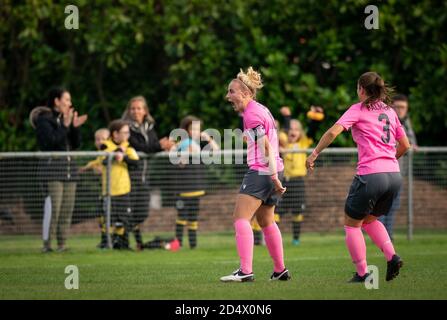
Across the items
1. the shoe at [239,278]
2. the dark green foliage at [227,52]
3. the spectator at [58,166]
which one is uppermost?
the dark green foliage at [227,52]

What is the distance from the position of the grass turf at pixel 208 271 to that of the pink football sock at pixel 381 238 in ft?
1.01

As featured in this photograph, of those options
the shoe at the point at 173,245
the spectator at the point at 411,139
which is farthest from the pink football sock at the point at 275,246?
the shoe at the point at 173,245

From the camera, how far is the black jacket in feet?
51.3

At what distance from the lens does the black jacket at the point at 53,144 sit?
15.6 meters

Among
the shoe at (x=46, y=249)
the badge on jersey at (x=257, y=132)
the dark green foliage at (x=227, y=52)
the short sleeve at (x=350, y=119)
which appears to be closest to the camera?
the short sleeve at (x=350, y=119)

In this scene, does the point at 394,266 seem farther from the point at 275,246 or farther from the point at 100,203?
the point at 100,203

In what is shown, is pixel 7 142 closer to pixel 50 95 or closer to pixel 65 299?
pixel 50 95

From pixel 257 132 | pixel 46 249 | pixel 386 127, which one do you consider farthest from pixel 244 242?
pixel 46 249

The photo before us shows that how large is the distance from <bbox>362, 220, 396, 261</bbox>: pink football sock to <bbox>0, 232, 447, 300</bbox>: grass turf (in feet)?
1.01

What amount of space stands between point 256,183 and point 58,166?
6.02 m

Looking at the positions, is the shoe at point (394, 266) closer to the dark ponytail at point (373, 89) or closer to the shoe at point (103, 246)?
the dark ponytail at point (373, 89)

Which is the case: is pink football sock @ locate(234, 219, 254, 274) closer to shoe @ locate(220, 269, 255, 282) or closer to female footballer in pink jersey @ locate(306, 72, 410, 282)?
shoe @ locate(220, 269, 255, 282)

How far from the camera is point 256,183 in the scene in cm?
1034

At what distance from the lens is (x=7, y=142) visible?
21.2 meters
